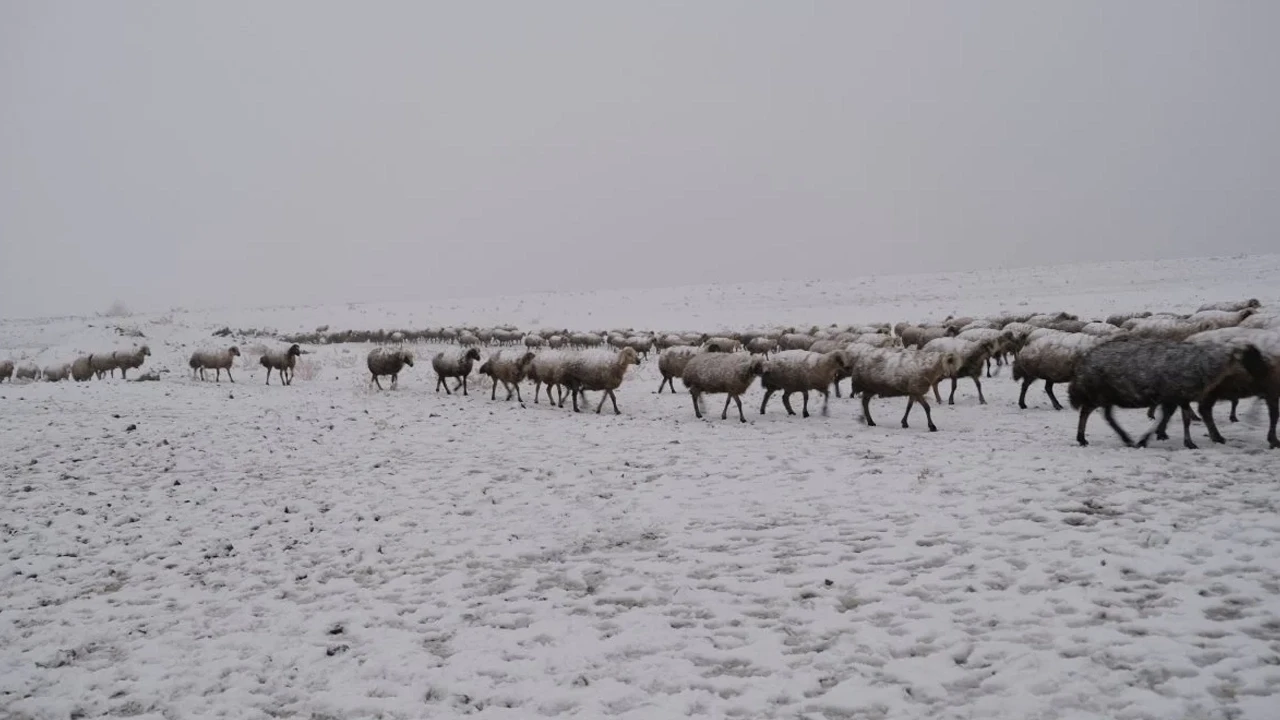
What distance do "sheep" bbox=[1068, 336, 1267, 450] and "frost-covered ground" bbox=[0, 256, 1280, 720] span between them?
22.0 inches

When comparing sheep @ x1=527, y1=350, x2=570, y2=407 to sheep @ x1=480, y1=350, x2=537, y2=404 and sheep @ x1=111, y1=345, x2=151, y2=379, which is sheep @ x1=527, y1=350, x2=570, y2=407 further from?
sheep @ x1=111, y1=345, x2=151, y2=379

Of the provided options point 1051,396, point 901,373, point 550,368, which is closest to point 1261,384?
point 1051,396

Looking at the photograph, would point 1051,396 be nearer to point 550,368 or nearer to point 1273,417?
point 1273,417

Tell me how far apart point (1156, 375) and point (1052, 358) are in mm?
4206

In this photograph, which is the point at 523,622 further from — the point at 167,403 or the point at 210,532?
the point at 167,403

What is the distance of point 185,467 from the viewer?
11523 millimetres

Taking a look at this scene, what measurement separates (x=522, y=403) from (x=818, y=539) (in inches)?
467

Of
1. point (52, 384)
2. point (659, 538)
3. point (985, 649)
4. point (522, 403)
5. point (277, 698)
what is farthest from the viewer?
point (52, 384)

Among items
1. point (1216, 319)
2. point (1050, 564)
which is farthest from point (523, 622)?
point (1216, 319)

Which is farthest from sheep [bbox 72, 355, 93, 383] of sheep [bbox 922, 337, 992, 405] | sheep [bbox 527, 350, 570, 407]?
sheep [bbox 922, 337, 992, 405]

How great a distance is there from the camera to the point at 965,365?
15.2 meters

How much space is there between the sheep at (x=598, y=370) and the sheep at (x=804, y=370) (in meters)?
3.61

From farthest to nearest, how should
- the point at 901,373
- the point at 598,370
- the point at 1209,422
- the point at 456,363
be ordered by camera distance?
the point at 456,363
the point at 598,370
the point at 901,373
the point at 1209,422

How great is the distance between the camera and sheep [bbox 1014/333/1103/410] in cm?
1327
